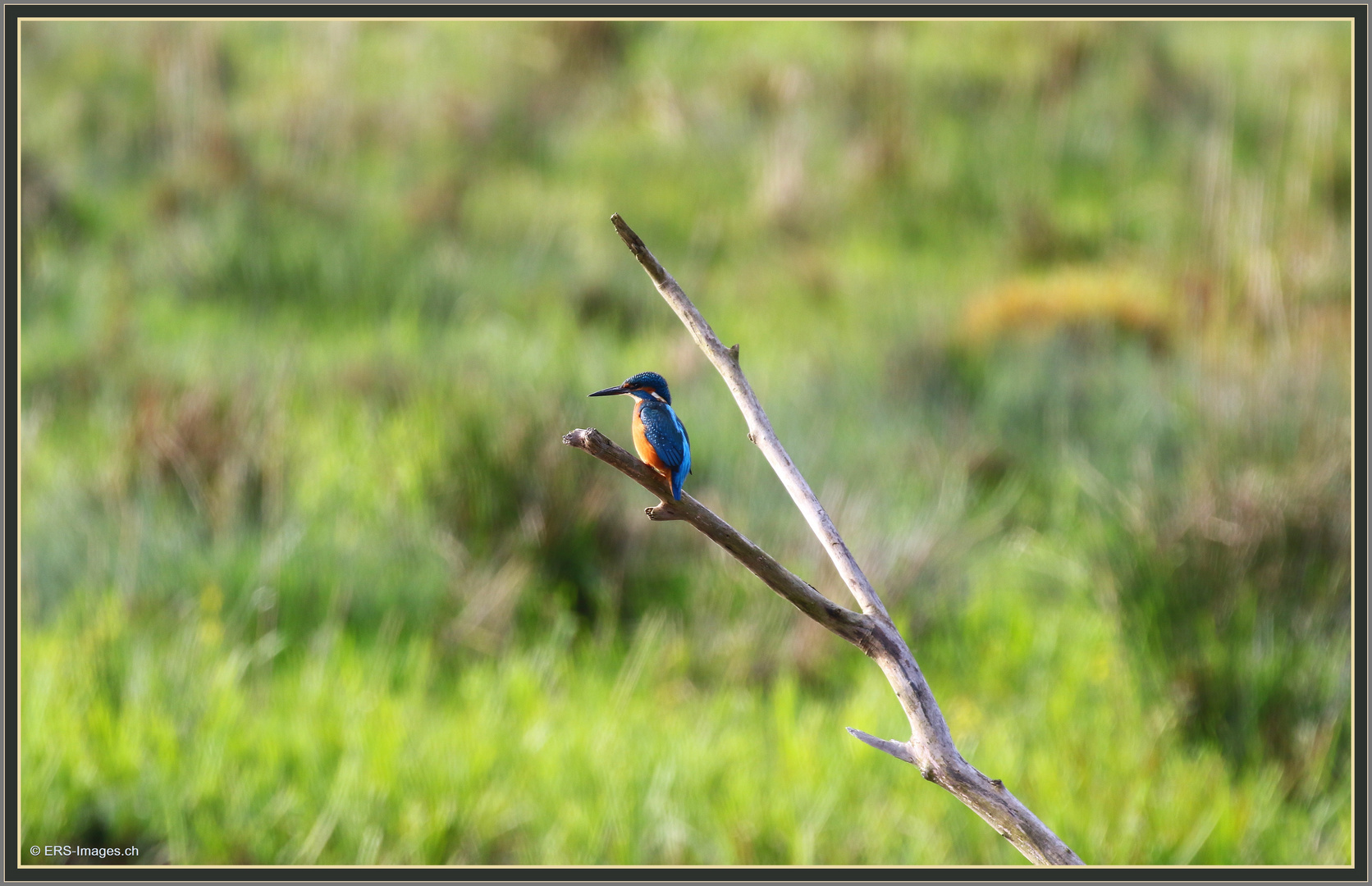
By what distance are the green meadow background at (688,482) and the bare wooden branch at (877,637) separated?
67.9 inches

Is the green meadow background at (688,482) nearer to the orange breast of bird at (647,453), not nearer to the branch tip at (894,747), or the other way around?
the branch tip at (894,747)

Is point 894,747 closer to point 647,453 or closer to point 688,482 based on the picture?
point 647,453

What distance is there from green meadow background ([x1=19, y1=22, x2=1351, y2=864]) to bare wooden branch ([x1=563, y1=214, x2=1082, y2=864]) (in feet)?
5.65

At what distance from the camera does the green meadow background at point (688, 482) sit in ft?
→ 9.00

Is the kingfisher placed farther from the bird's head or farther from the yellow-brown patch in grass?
the yellow-brown patch in grass

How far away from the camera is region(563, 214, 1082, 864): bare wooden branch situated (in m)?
0.86

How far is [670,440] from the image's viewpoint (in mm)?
1017

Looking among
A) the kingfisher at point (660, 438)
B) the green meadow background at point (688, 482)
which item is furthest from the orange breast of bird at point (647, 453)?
the green meadow background at point (688, 482)

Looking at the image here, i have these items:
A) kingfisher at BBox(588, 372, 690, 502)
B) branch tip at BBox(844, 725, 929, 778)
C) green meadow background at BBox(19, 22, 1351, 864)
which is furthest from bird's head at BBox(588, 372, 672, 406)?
green meadow background at BBox(19, 22, 1351, 864)

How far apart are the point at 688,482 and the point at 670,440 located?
304 centimetres

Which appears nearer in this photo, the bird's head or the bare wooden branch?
the bare wooden branch

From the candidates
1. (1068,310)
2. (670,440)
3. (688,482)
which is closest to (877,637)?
(670,440)

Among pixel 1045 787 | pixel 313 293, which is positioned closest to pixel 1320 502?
pixel 1045 787

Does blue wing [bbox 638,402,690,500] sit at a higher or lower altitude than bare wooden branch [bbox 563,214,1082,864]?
higher
